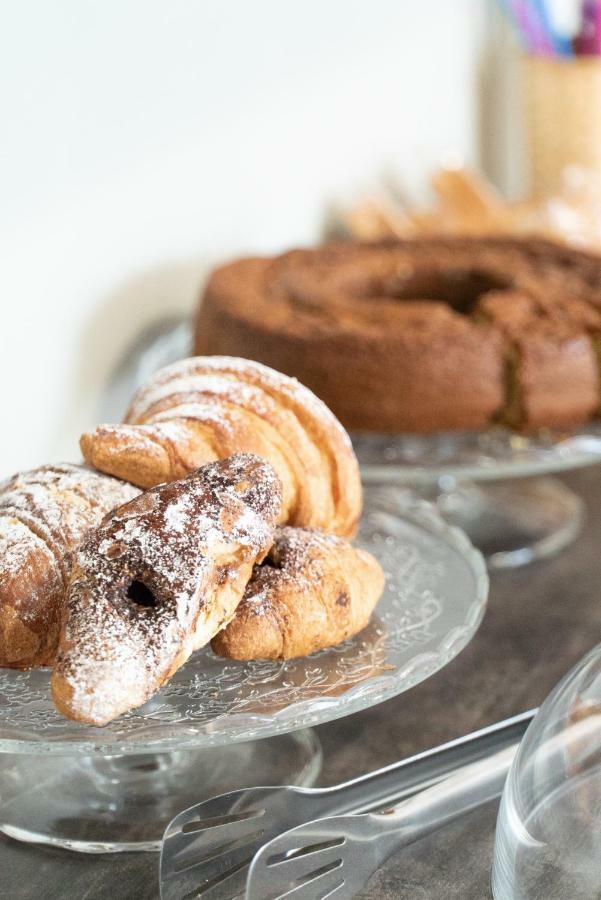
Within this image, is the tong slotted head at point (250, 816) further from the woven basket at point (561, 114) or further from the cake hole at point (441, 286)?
the woven basket at point (561, 114)

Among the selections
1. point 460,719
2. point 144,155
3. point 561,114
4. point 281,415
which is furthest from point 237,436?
point 561,114

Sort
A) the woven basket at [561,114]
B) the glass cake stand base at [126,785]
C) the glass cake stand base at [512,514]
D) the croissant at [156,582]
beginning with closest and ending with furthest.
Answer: the croissant at [156,582] → the glass cake stand base at [126,785] → the glass cake stand base at [512,514] → the woven basket at [561,114]

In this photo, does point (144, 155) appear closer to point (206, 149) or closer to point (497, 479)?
point (206, 149)

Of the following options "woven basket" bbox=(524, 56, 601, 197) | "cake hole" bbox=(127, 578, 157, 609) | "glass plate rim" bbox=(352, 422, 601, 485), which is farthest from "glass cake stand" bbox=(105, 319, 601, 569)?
"woven basket" bbox=(524, 56, 601, 197)

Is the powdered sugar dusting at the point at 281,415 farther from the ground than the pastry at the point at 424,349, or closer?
farther from the ground

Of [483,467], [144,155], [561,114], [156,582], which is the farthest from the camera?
[561,114]

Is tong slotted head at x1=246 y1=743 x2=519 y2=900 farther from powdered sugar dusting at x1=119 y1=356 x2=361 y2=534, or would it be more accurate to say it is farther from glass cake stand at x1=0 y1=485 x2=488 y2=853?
powdered sugar dusting at x1=119 y1=356 x2=361 y2=534

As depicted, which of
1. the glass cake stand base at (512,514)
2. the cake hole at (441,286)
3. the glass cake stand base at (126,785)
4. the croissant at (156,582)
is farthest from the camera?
the cake hole at (441,286)

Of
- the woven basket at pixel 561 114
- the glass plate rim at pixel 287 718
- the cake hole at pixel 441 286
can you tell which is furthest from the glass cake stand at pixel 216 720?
the woven basket at pixel 561 114
